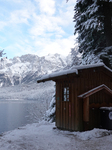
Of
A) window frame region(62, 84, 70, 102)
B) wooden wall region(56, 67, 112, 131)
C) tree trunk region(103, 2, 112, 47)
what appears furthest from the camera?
tree trunk region(103, 2, 112, 47)

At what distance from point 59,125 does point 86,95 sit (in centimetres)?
284

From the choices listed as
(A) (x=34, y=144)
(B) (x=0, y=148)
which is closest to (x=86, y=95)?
(A) (x=34, y=144)

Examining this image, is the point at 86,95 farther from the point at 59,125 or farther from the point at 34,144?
the point at 34,144

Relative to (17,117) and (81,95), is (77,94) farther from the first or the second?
(17,117)

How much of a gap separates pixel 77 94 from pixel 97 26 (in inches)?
247

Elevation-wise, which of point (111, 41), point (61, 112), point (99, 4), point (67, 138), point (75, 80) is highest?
point (99, 4)

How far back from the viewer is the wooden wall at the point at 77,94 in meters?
8.74

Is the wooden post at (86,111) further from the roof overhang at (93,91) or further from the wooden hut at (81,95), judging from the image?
the roof overhang at (93,91)

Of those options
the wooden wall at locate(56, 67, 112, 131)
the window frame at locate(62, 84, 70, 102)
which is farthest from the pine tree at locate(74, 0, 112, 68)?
the window frame at locate(62, 84, 70, 102)

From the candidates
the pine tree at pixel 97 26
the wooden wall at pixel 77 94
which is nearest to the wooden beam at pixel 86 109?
the wooden wall at pixel 77 94

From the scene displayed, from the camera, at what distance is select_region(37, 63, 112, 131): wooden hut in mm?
8625

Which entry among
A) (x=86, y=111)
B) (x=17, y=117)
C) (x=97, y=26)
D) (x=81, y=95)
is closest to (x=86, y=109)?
(x=86, y=111)

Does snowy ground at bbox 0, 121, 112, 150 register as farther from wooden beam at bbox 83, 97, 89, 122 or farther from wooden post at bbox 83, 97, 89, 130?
wooden beam at bbox 83, 97, 89, 122

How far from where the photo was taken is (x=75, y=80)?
29.5ft
